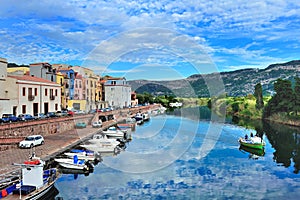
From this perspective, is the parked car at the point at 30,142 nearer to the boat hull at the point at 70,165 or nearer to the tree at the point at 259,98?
the boat hull at the point at 70,165

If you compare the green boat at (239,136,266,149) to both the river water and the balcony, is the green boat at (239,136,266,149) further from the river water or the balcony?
the balcony

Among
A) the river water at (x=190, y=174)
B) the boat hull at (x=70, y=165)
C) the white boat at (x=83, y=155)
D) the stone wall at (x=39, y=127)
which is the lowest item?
the river water at (x=190, y=174)

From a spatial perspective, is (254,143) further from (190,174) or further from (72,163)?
(72,163)

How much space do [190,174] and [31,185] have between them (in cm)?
1256

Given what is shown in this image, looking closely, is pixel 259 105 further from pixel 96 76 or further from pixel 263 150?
pixel 263 150

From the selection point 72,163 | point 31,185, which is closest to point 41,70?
point 72,163

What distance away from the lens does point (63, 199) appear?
1941 centimetres

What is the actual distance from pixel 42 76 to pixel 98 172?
1363 inches

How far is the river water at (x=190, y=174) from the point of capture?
20.9 m

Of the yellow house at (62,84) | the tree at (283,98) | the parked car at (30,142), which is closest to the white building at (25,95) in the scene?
the yellow house at (62,84)

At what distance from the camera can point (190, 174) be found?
83.1 ft

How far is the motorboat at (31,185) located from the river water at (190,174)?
1.40m

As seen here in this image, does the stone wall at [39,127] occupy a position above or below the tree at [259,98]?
below

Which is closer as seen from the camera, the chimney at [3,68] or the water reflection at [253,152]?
the water reflection at [253,152]
